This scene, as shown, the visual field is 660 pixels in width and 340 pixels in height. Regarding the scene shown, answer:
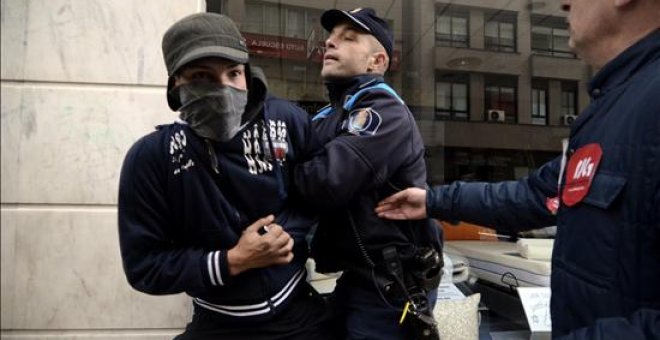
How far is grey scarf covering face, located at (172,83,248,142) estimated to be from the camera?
1.43 meters

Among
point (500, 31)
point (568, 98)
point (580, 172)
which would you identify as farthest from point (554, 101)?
point (580, 172)

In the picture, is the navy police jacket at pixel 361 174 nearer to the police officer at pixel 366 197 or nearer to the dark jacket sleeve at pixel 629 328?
the police officer at pixel 366 197

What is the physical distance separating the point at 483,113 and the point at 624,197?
823 cm

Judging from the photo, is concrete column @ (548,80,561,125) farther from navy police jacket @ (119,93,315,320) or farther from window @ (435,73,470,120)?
navy police jacket @ (119,93,315,320)

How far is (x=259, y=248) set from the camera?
1.40 meters

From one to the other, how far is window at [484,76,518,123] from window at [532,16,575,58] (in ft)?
2.81

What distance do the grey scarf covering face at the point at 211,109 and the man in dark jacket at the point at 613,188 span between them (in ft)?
2.86

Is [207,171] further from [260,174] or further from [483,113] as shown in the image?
[483,113]

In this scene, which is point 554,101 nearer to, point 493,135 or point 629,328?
point 493,135

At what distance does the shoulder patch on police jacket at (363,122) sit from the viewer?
1.59 meters

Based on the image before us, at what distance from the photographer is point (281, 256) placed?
4.77 ft

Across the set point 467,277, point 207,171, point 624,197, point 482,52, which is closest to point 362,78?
point 207,171

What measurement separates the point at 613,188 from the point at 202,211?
1.00m

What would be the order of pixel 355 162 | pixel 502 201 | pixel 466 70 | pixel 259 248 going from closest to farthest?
pixel 259 248 < pixel 355 162 < pixel 502 201 < pixel 466 70
